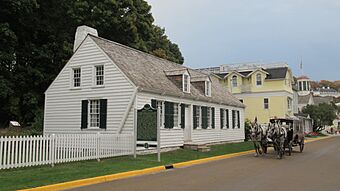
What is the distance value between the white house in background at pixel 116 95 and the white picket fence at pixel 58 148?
157cm

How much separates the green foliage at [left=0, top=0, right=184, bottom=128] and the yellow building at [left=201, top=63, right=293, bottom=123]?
20655 millimetres

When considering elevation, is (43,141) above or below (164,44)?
below

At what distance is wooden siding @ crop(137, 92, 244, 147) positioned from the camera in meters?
19.0

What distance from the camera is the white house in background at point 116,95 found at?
18.6 m

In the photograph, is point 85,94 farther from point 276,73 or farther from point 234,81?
point 276,73

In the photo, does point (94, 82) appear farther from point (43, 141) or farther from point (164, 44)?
point (164, 44)

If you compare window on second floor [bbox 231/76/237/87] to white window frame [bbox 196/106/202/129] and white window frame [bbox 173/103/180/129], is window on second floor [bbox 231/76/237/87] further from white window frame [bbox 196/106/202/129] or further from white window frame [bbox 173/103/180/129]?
white window frame [bbox 173/103/180/129]

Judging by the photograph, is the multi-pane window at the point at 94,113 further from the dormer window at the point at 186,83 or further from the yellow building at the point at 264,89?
the yellow building at the point at 264,89

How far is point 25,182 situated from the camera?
9719 millimetres

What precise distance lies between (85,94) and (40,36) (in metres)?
14.0

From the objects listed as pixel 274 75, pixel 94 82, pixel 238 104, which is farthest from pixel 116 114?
pixel 274 75

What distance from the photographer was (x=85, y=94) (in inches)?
782

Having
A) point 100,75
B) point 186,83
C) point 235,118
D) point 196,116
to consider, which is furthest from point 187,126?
point 235,118

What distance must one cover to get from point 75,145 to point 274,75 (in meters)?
38.8
